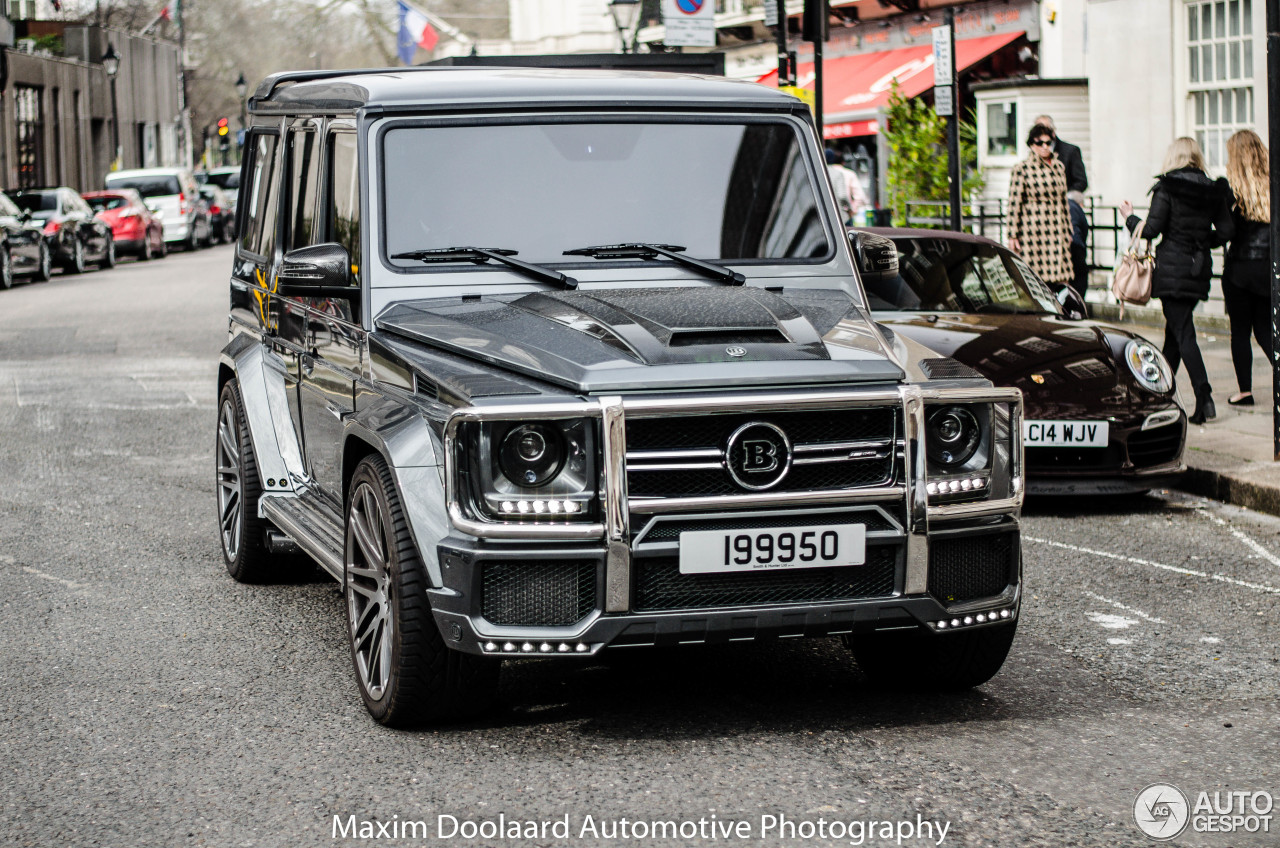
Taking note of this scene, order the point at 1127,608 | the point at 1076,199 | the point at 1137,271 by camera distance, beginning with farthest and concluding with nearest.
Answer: the point at 1076,199
the point at 1137,271
the point at 1127,608

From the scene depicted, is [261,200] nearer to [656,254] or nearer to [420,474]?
Answer: [656,254]

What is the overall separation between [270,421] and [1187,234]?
6.86 meters

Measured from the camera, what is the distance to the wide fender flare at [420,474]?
4.86 m

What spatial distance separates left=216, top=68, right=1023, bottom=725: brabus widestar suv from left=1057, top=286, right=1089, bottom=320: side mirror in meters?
4.30

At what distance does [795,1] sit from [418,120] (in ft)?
108

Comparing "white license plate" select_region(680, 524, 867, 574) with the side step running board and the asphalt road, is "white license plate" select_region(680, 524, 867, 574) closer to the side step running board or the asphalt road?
the asphalt road

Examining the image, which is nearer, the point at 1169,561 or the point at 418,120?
the point at 418,120

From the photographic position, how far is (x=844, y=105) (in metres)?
32.7

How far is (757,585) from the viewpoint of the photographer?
16.0 feet

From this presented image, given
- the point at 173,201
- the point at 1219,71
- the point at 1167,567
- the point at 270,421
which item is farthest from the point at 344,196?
the point at 173,201

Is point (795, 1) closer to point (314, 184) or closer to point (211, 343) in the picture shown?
point (211, 343)

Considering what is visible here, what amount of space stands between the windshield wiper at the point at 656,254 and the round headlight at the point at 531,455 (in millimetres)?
1267

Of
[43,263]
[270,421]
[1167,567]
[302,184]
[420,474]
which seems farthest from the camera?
[43,263]

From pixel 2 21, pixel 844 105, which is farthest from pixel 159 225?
pixel 844 105
